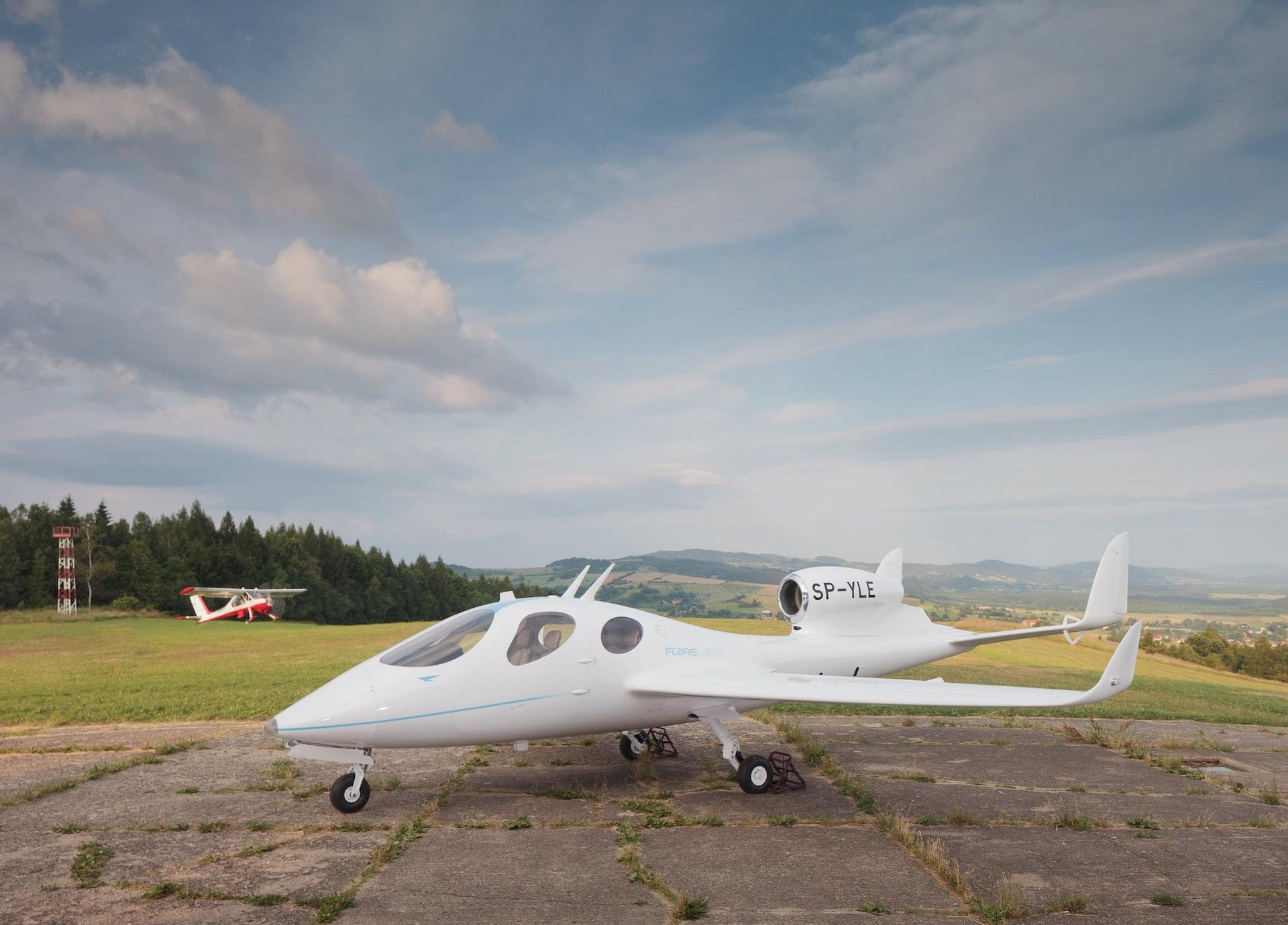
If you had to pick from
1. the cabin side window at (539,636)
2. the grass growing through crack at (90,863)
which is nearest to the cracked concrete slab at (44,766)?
the grass growing through crack at (90,863)

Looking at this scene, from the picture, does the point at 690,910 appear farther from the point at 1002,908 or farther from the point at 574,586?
the point at 574,586

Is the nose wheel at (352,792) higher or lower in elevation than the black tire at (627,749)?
higher

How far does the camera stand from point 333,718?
7953mm

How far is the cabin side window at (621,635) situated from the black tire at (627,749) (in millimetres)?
2208

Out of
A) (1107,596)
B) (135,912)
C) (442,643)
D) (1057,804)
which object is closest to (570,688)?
(442,643)

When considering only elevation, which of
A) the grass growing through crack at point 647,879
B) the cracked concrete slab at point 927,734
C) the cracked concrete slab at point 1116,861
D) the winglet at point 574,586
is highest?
the winglet at point 574,586

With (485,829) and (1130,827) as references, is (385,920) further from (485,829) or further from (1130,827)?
(1130,827)

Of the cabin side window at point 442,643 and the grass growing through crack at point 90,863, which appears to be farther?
the cabin side window at point 442,643

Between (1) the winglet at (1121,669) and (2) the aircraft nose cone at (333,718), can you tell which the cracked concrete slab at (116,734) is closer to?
(2) the aircraft nose cone at (333,718)

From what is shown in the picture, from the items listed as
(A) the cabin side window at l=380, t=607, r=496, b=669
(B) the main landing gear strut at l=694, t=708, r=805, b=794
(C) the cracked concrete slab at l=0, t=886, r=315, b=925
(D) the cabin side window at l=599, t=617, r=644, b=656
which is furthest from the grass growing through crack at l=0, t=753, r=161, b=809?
(B) the main landing gear strut at l=694, t=708, r=805, b=794

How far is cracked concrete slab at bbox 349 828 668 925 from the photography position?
5.83 m

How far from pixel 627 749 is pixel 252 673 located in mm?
17281

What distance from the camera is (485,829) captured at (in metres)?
7.83

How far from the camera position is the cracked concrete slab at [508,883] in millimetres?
5832
